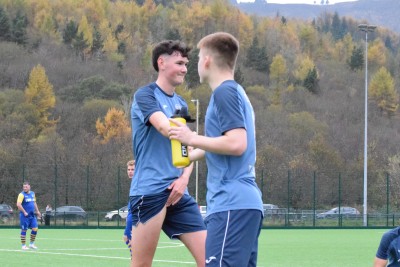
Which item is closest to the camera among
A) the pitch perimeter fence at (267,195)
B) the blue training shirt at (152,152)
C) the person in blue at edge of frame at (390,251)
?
the blue training shirt at (152,152)

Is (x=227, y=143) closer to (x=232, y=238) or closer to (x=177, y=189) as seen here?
(x=232, y=238)

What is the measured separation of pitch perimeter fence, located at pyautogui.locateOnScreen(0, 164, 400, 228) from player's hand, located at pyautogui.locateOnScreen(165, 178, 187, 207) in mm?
35471

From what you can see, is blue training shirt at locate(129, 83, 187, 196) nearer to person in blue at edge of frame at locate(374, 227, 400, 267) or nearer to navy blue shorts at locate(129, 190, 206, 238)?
navy blue shorts at locate(129, 190, 206, 238)

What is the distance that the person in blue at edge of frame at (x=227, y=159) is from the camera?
6.12 metres

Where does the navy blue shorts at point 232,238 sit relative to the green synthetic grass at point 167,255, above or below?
above

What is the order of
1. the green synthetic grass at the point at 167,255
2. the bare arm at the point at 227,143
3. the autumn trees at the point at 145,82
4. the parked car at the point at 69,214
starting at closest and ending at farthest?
the bare arm at the point at 227,143, the green synthetic grass at the point at 167,255, the parked car at the point at 69,214, the autumn trees at the point at 145,82

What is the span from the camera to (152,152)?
26.1ft

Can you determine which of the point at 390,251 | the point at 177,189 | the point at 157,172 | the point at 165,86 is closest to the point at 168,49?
the point at 165,86

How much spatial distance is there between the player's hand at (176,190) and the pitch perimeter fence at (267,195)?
1397 inches

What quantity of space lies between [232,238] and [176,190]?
185cm

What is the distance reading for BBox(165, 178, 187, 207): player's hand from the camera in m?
7.95

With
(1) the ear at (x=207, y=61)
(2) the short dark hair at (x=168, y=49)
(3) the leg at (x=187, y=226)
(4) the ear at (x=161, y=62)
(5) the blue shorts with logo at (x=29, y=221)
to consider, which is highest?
(2) the short dark hair at (x=168, y=49)

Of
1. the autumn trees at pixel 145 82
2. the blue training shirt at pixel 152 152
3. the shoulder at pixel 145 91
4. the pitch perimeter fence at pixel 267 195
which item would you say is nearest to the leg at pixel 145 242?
the blue training shirt at pixel 152 152

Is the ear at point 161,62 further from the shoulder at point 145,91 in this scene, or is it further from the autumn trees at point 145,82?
the autumn trees at point 145,82
